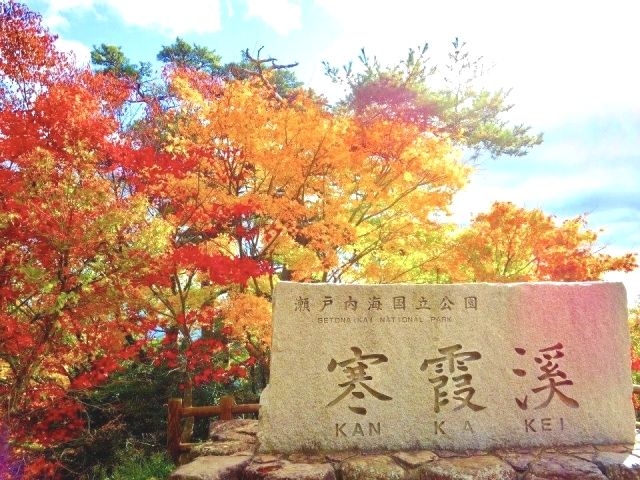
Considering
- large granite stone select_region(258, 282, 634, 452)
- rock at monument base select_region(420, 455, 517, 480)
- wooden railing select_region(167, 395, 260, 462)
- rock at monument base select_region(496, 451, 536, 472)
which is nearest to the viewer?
rock at monument base select_region(420, 455, 517, 480)

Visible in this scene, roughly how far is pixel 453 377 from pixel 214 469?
8.36 ft

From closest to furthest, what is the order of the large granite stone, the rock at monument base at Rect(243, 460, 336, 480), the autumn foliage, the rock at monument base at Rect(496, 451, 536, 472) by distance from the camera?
the rock at monument base at Rect(243, 460, 336, 480), the rock at monument base at Rect(496, 451, 536, 472), the large granite stone, the autumn foliage

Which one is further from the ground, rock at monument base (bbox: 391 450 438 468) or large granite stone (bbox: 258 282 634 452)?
large granite stone (bbox: 258 282 634 452)

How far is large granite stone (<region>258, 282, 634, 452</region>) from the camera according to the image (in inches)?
212

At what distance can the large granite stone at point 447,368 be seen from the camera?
5383 millimetres

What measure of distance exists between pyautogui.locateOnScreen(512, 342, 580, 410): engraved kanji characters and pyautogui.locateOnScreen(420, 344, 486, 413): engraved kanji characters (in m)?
0.52

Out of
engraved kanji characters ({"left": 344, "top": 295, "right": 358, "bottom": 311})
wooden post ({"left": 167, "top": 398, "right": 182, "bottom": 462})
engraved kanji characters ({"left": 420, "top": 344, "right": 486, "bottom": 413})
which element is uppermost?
engraved kanji characters ({"left": 344, "top": 295, "right": 358, "bottom": 311})

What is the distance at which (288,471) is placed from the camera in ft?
15.7

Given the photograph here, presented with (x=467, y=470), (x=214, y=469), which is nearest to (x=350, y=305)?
(x=467, y=470)

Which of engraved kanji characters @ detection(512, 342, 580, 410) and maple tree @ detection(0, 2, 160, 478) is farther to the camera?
maple tree @ detection(0, 2, 160, 478)

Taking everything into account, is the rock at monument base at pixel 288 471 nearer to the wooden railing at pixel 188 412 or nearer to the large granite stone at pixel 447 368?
the large granite stone at pixel 447 368

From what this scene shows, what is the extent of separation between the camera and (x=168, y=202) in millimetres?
13188

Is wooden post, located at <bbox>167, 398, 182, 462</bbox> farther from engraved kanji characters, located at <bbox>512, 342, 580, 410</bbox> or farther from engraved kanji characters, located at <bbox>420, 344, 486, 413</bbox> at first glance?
engraved kanji characters, located at <bbox>512, 342, 580, 410</bbox>

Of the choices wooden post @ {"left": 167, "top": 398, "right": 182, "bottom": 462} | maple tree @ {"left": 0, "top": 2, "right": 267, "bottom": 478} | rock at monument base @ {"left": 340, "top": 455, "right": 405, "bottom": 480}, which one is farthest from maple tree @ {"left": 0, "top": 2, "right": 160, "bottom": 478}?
rock at monument base @ {"left": 340, "top": 455, "right": 405, "bottom": 480}
